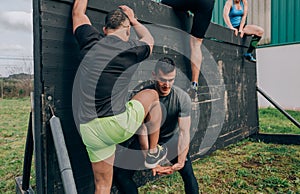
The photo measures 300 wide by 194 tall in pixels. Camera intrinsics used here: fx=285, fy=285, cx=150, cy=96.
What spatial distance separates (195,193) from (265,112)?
664 cm

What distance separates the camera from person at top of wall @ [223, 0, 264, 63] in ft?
16.0

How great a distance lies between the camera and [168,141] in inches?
100

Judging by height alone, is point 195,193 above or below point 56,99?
below

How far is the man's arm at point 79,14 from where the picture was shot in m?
2.08

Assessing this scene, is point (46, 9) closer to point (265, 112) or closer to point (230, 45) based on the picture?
point (230, 45)

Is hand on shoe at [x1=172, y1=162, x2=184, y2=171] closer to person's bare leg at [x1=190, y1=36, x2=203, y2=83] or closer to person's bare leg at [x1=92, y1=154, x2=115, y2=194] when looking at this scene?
person's bare leg at [x1=92, y1=154, x2=115, y2=194]

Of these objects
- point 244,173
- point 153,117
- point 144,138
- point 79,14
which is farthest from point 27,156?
point 244,173

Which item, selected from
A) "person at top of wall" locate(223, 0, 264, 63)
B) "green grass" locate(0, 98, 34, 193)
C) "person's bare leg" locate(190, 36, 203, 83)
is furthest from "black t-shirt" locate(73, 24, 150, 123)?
"person at top of wall" locate(223, 0, 264, 63)

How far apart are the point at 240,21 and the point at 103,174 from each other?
157 inches

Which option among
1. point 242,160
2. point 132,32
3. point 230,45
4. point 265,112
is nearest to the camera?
point 132,32

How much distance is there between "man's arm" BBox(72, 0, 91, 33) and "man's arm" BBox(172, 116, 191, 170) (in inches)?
43.7

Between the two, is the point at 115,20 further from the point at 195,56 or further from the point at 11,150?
the point at 11,150

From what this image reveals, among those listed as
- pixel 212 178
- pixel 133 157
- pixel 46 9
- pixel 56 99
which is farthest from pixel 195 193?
pixel 46 9

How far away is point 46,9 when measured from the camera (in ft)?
6.59
